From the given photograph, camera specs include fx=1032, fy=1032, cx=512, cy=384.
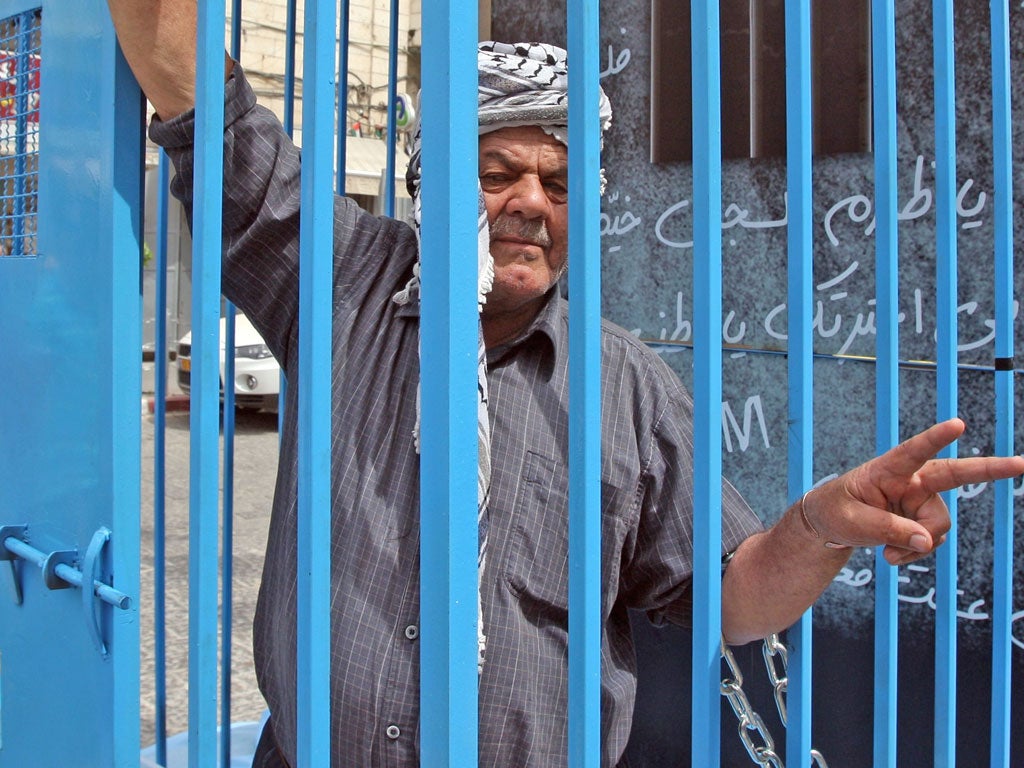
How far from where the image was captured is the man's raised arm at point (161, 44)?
1.28 m

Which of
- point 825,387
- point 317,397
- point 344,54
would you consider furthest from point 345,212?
point 825,387

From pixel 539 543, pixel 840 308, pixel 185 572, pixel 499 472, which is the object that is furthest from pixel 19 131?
pixel 185 572

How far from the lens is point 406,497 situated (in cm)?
145

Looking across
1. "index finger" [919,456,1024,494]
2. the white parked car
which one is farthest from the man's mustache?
the white parked car

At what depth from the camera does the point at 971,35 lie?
2100 millimetres

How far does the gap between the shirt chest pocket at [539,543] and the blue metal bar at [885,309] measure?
0.45 metres

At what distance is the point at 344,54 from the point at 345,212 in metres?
0.50

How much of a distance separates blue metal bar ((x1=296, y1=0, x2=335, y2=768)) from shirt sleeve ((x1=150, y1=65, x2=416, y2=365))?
40 cm

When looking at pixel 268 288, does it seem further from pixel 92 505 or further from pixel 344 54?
A: pixel 344 54

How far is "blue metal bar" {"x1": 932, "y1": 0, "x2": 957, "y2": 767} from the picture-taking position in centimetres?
134

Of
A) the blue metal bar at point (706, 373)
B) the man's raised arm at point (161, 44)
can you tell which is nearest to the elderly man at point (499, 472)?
the man's raised arm at point (161, 44)

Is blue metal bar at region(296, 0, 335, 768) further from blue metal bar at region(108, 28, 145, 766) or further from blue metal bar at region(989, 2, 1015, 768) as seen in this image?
blue metal bar at region(989, 2, 1015, 768)

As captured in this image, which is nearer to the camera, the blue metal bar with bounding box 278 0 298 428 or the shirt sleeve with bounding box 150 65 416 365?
the shirt sleeve with bounding box 150 65 416 365

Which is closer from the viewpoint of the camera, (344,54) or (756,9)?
(344,54)
